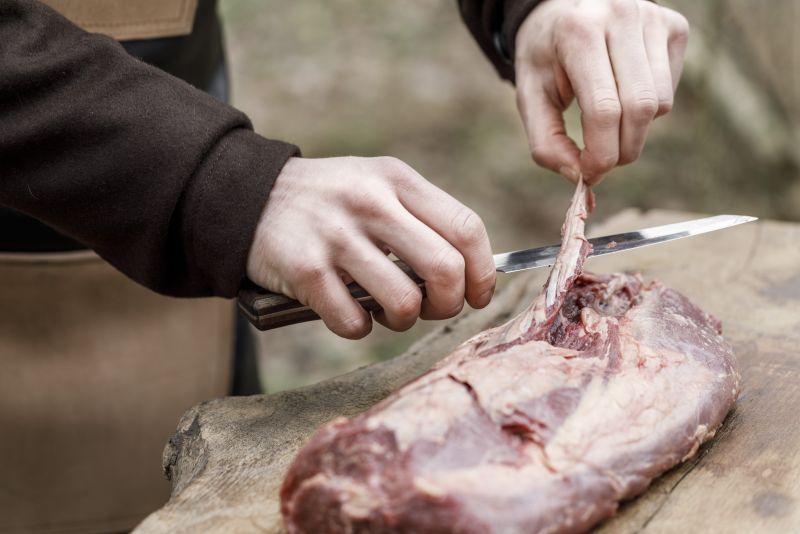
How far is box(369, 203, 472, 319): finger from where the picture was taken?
1.54 meters

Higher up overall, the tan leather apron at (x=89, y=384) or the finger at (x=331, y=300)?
the finger at (x=331, y=300)

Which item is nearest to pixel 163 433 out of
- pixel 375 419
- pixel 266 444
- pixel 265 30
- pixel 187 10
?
pixel 266 444

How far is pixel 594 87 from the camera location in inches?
74.8

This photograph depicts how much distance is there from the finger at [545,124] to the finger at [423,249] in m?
0.57

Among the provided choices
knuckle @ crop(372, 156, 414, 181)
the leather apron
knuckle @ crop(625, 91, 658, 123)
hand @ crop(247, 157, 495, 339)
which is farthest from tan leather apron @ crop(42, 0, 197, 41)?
knuckle @ crop(625, 91, 658, 123)

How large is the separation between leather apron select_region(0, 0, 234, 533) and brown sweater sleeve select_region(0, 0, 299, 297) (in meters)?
0.64

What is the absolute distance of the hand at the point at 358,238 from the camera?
1.54 meters

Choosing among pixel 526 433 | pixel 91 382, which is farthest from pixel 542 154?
pixel 91 382

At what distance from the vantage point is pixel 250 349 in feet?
9.11

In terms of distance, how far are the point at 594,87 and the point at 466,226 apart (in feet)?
1.79

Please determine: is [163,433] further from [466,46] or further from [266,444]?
[466,46]

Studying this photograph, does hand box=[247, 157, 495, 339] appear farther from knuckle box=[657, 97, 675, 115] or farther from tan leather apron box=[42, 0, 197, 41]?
tan leather apron box=[42, 0, 197, 41]

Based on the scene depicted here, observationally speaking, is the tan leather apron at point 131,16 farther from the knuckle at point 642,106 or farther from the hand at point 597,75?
the knuckle at point 642,106

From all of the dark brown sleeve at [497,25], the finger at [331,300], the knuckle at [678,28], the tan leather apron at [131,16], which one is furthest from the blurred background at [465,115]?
the finger at [331,300]
